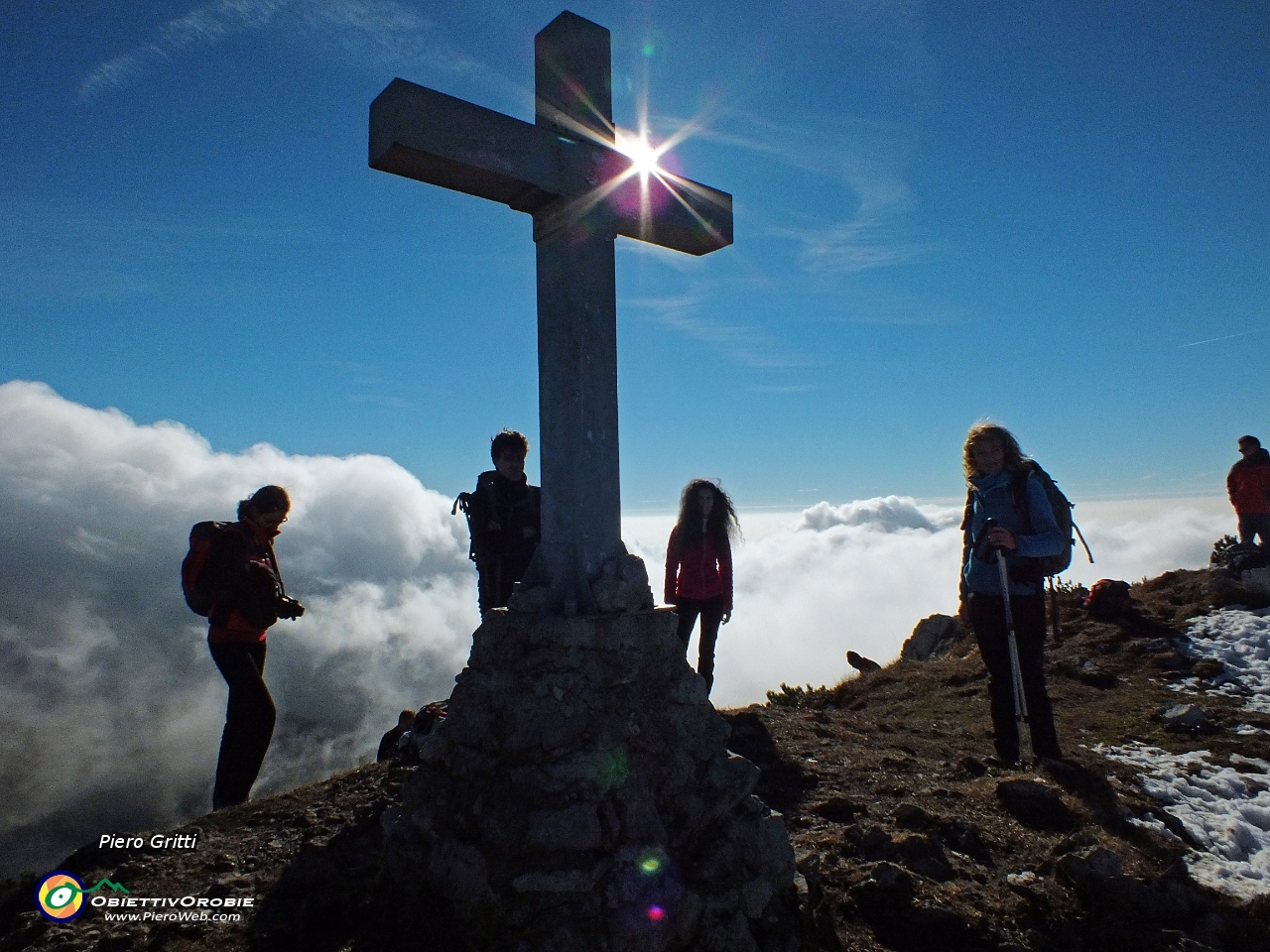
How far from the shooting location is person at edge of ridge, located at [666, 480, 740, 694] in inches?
271

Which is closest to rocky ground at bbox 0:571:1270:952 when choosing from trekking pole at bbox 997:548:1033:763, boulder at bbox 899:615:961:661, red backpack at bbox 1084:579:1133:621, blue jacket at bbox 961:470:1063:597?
trekking pole at bbox 997:548:1033:763

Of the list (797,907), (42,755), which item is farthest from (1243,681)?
(42,755)

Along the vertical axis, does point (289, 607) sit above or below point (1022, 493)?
below

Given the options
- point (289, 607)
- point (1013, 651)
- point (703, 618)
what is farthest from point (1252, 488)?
point (289, 607)

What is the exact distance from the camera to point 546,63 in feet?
13.2

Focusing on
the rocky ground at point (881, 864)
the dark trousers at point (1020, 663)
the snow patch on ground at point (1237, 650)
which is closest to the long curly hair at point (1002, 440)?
the dark trousers at point (1020, 663)

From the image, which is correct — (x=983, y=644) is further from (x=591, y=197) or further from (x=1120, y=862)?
(x=591, y=197)

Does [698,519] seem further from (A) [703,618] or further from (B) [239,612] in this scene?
(B) [239,612]

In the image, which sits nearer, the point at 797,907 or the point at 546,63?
the point at 797,907

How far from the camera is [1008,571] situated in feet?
16.6

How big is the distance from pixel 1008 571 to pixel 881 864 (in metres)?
2.38

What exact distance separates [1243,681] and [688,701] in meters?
7.86

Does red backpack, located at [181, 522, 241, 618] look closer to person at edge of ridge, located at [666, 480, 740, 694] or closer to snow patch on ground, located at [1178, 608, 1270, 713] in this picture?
person at edge of ridge, located at [666, 480, 740, 694]

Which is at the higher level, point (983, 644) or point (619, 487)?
point (619, 487)
